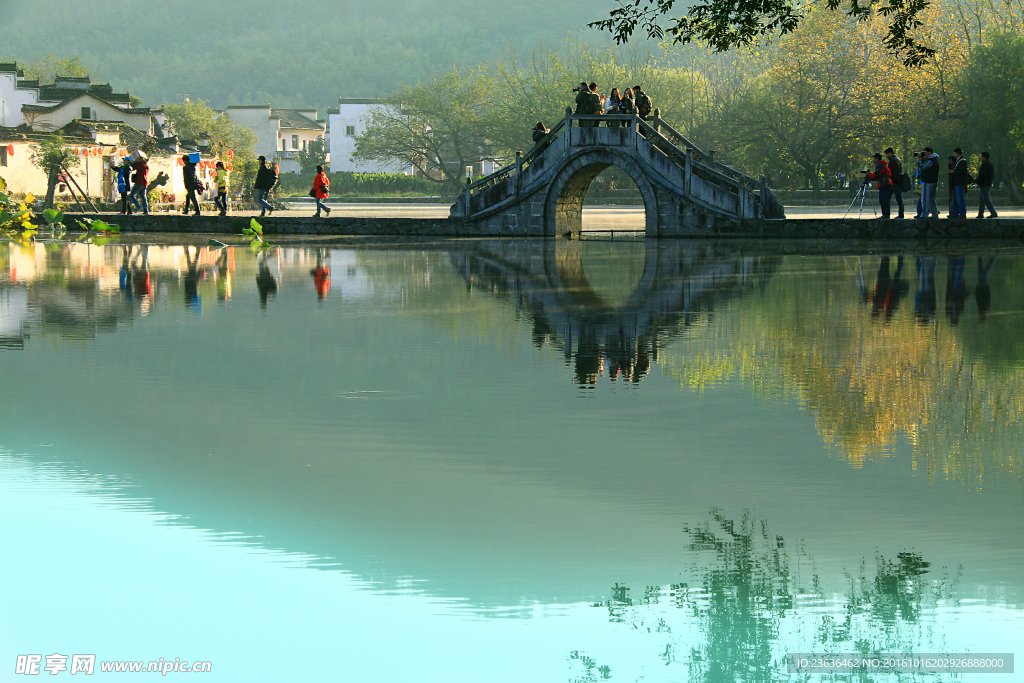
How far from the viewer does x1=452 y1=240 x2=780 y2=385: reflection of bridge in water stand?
11961 millimetres

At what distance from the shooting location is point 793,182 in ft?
241

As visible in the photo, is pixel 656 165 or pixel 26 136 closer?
pixel 656 165

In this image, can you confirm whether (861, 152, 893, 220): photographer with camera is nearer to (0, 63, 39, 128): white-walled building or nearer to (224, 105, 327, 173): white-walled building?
(0, 63, 39, 128): white-walled building

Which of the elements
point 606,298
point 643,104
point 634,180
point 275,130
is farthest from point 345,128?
point 606,298

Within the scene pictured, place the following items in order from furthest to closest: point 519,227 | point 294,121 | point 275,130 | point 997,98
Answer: point 294,121, point 275,130, point 997,98, point 519,227

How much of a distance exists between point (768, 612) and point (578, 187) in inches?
1251

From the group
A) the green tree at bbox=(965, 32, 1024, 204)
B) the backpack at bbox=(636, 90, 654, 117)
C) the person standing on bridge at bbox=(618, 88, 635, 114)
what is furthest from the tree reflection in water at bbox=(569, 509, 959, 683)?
the green tree at bbox=(965, 32, 1024, 204)

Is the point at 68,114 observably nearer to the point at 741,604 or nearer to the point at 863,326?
the point at 863,326

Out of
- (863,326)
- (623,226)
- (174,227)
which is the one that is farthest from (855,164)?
(863,326)

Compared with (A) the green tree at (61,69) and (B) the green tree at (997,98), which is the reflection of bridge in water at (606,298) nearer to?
(B) the green tree at (997,98)

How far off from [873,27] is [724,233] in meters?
42.5

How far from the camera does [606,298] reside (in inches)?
674

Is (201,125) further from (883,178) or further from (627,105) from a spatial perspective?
(883,178)

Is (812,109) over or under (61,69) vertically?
under
